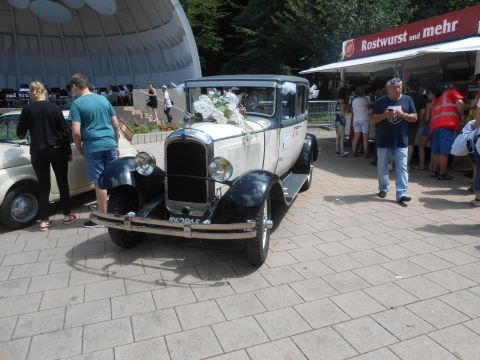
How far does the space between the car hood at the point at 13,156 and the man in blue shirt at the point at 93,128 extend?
0.91 meters

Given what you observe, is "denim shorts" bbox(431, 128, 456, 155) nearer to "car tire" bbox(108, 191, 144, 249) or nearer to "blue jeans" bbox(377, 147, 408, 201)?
"blue jeans" bbox(377, 147, 408, 201)

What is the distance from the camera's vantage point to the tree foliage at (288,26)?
20703 millimetres

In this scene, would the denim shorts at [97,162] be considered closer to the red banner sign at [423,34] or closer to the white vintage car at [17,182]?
the white vintage car at [17,182]

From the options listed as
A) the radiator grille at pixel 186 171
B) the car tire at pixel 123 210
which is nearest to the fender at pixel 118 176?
the car tire at pixel 123 210

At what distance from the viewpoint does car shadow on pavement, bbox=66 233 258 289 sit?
159 inches

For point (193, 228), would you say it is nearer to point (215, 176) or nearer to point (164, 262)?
point (215, 176)

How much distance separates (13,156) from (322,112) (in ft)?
46.6

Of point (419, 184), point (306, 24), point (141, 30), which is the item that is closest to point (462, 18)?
point (419, 184)

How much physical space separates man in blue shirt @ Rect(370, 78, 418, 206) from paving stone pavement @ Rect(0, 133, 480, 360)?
82 centimetres

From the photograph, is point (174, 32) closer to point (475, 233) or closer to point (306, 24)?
point (306, 24)

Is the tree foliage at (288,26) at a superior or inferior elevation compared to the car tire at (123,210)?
superior

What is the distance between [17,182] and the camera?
17.7 feet

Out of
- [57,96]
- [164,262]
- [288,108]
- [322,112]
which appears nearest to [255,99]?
[288,108]

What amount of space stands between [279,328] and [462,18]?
347 inches
